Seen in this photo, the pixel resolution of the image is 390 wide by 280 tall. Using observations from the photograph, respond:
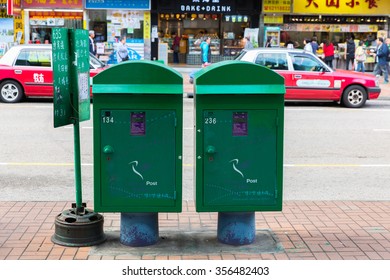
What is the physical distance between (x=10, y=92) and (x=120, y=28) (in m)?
9.99

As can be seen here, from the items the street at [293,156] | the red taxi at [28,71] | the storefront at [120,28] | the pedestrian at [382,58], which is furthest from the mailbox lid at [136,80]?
the storefront at [120,28]

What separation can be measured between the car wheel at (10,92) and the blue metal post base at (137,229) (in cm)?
1228

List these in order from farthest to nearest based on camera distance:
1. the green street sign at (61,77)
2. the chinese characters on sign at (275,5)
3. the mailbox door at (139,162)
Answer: the chinese characters on sign at (275,5) < the green street sign at (61,77) < the mailbox door at (139,162)

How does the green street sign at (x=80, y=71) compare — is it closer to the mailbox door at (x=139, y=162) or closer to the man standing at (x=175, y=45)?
the mailbox door at (x=139, y=162)

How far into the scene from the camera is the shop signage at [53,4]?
25.9m

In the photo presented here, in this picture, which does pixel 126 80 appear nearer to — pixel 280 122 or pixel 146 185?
pixel 146 185

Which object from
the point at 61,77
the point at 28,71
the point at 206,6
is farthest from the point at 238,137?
the point at 206,6

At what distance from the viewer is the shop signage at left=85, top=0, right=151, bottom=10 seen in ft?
85.1

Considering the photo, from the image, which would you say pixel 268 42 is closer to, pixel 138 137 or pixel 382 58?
pixel 382 58

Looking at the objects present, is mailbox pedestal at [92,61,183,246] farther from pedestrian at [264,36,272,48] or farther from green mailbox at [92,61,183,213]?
pedestrian at [264,36,272,48]

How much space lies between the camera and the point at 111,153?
5.46m

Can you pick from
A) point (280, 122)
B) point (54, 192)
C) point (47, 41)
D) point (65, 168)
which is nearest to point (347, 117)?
point (65, 168)

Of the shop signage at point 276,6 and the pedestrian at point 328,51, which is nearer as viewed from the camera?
the pedestrian at point 328,51

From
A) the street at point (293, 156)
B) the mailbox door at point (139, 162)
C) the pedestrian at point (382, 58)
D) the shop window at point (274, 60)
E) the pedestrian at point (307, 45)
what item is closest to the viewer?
the mailbox door at point (139, 162)
